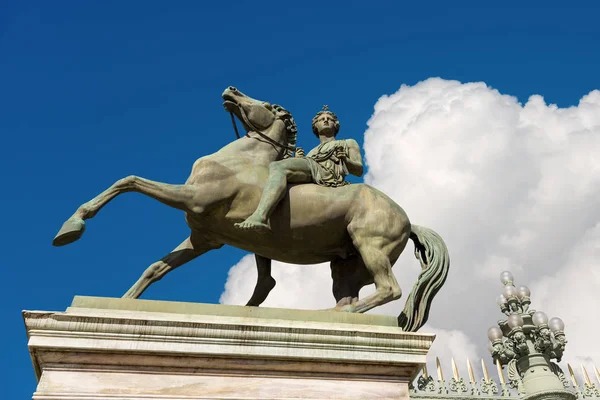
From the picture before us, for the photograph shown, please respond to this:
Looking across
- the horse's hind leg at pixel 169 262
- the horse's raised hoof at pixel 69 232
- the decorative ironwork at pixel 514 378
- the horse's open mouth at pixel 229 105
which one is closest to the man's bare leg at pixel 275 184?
the horse's hind leg at pixel 169 262

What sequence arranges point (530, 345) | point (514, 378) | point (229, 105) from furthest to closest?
point (514, 378), point (530, 345), point (229, 105)

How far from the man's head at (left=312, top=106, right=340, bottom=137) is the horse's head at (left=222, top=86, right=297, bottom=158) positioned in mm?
453

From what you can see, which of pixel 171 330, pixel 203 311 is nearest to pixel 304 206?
pixel 203 311

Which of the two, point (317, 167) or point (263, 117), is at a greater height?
point (263, 117)

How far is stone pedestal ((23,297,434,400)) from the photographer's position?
4.56m

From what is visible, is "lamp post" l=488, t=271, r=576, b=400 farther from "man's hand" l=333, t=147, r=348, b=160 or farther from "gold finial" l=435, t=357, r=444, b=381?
"man's hand" l=333, t=147, r=348, b=160

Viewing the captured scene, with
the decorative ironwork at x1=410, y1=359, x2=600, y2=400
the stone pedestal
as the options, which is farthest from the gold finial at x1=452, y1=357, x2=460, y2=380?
the stone pedestal

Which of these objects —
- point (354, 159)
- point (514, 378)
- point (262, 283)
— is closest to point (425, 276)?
point (354, 159)

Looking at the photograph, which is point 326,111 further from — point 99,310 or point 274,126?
point 99,310

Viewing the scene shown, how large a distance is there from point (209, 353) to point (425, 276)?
2.48 metres

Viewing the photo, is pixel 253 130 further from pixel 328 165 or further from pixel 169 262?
pixel 169 262

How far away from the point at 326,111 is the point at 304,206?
5.84 feet

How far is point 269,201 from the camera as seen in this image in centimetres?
572

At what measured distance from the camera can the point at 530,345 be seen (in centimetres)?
Result: 1767
